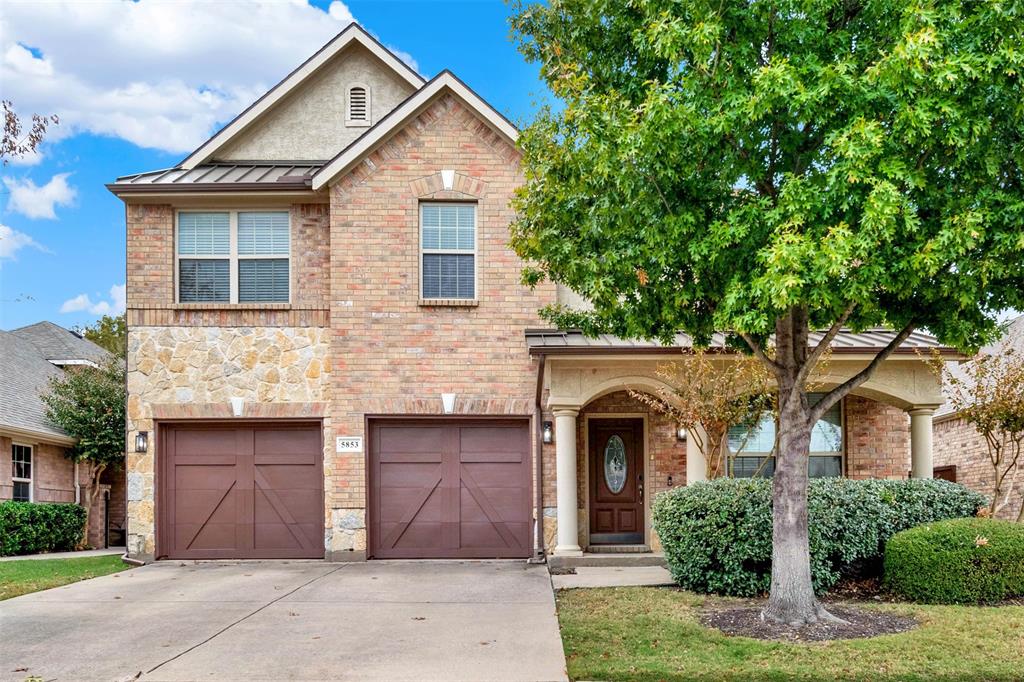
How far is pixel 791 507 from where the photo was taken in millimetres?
8867

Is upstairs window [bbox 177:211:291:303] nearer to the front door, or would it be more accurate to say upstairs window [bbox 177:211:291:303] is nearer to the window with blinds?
the window with blinds

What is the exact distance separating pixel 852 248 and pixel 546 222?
3.42m

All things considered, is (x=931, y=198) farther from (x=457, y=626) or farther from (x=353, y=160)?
(x=353, y=160)

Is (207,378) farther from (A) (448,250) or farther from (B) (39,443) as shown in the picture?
(B) (39,443)

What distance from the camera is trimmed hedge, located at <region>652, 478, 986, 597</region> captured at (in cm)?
1025

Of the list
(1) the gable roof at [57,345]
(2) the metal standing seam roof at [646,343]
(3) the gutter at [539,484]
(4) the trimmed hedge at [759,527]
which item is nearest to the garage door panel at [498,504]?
(3) the gutter at [539,484]

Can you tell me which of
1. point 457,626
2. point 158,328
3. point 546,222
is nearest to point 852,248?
point 546,222

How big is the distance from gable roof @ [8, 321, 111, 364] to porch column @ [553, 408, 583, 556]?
15.2 metres

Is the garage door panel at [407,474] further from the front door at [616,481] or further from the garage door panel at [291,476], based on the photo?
the front door at [616,481]

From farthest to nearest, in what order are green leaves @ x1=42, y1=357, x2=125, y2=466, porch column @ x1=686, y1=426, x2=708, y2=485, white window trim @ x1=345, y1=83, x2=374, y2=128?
green leaves @ x1=42, y1=357, x2=125, y2=466 → white window trim @ x1=345, y1=83, x2=374, y2=128 → porch column @ x1=686, y1=426, x2=708, y2=485

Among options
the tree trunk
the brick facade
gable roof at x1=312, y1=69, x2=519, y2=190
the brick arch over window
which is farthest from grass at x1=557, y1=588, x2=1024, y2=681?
the brick facade

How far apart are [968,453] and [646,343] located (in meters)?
11.6

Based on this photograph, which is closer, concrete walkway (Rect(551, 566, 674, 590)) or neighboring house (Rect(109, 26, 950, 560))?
concrete walkway (Rect(551, 566, 674, 590))

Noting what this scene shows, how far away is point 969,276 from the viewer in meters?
7.55
